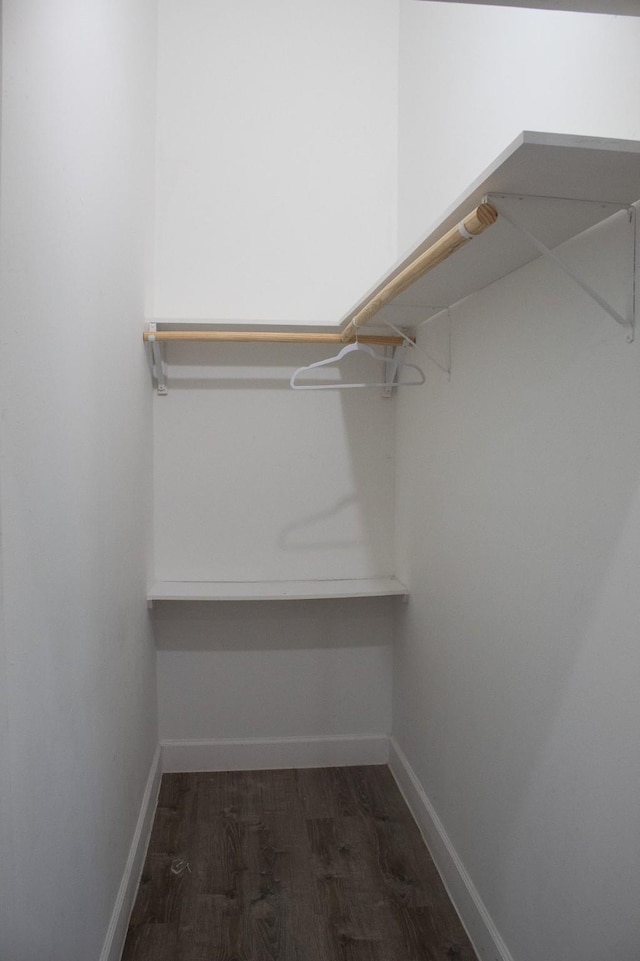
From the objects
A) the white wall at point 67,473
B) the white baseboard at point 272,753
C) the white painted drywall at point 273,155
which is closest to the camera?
the white wall at point 67,473

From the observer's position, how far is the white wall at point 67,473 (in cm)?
102

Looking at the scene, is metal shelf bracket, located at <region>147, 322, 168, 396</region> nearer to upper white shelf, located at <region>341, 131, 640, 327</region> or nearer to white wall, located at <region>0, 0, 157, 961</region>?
white wall, located at <region>0, 0, 157, 961</region>

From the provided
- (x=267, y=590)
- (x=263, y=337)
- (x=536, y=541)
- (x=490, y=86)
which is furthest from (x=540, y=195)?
(x=267, y=590)

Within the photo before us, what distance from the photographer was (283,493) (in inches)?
110

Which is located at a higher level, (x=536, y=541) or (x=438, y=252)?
(x=438, y=252)

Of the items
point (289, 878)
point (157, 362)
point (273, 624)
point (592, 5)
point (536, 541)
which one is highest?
point (592, 5)

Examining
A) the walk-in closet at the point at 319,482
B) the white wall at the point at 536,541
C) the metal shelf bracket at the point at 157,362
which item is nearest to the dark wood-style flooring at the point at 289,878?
the walk-in closet at the point at 319,482

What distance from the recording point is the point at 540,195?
3.79 ft

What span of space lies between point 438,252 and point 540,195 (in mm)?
243

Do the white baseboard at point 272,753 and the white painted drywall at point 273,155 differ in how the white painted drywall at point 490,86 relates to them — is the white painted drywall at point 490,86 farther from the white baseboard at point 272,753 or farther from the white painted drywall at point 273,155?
the white baseboard at point 272,753

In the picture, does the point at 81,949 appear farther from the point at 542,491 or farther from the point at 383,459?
the point at 383,459

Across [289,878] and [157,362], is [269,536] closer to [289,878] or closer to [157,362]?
[157,362]


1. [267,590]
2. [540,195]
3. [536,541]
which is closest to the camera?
[540,195]

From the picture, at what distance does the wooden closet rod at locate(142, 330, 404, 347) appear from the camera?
247 cm
